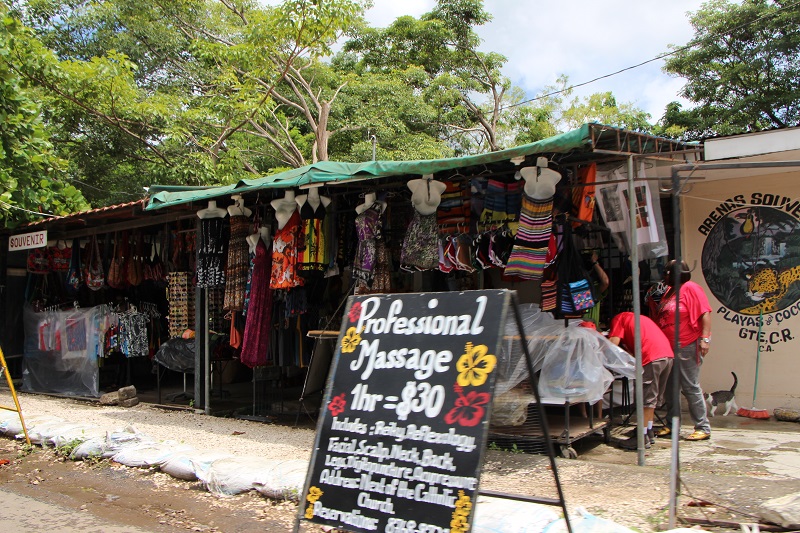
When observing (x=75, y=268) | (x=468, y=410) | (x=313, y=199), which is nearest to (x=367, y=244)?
(x=313, y=199)

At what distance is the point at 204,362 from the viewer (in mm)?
9547

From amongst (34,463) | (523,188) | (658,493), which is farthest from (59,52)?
(658,493)

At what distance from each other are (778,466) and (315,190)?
5656 mm

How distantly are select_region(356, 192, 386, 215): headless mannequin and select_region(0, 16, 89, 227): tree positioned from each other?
6.94 meters

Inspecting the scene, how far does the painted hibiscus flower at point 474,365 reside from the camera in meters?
3.37

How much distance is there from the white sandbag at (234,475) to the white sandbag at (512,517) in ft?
6.96

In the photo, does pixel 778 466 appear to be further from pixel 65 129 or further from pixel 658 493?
pixel 65 129

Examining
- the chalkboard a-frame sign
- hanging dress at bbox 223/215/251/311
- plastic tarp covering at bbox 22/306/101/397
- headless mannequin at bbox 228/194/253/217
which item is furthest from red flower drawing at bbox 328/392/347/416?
plastic tarp covering at bbox 22/306/101/397

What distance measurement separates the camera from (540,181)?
21.0ft

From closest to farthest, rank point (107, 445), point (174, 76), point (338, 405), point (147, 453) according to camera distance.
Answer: point (338, 405), point (147, 453), point (107, 445), point (174, 76)

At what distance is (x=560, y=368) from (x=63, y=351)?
29.0 feet

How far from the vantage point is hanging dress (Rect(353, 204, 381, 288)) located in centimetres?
757

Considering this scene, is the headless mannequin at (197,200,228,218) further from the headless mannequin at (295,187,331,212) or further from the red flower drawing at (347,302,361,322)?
the red flower drawing at (347,302,361,322)

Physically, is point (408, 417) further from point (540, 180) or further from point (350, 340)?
point (540, 180)
